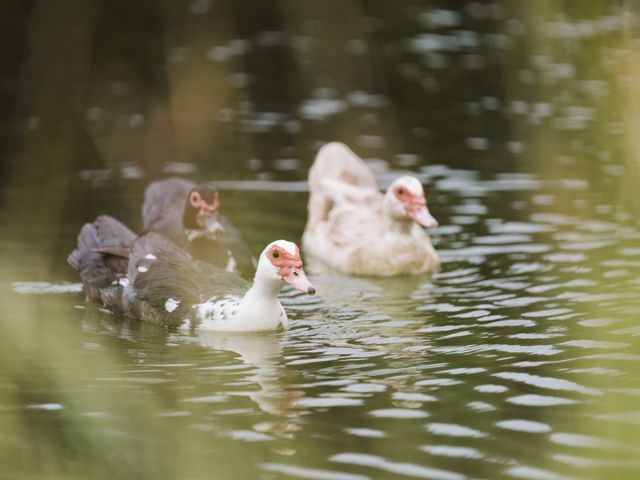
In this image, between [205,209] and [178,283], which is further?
[205,209]

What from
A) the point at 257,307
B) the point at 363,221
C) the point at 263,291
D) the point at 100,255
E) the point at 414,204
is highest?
the point at 414,204

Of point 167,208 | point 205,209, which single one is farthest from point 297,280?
point 167,208

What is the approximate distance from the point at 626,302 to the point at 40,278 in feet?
17.0

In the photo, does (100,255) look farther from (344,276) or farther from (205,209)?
(344,276)

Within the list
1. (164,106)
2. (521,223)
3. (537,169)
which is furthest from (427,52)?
(521,223)

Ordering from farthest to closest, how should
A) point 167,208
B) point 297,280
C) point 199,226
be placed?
point 167,208
point 199,226
point 297,280

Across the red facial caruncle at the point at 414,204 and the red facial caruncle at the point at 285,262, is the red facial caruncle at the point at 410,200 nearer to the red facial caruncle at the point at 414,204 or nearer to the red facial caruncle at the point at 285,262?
the red facial caruncle at the point at 414,204

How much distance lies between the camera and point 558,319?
1247 cm

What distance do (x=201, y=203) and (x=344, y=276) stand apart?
168cm

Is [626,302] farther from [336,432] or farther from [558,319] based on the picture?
[336,432]

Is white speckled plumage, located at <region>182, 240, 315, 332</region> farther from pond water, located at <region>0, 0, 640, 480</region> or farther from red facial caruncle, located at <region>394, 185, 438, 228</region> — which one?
red facial caruncle, located at <region>394, 185, 438, 228</region>

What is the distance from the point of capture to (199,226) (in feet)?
47.1

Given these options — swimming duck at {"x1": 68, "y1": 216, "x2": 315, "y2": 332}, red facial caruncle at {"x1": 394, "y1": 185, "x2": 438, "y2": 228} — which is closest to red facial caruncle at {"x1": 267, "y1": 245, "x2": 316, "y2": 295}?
swimming duck at {"x1": 68, "y1": 216, "x2": 315, "y2": 332}

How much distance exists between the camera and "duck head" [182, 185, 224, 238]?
559 inches
